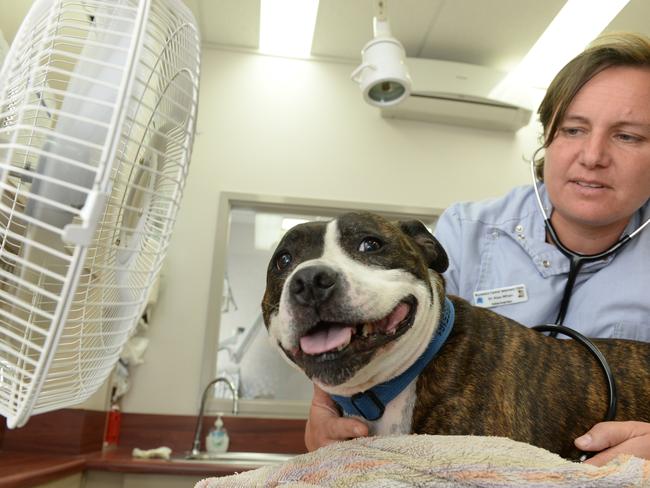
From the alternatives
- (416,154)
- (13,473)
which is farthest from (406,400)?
(416,154)

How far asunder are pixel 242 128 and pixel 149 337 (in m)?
1.47

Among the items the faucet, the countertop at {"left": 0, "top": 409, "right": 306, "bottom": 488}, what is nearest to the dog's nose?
the countertop at {"left": 0, "top": 409, "right": 306, "bottom": 488}

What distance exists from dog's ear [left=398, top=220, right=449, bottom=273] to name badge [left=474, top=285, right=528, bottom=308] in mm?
214

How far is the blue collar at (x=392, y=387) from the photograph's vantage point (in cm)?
107

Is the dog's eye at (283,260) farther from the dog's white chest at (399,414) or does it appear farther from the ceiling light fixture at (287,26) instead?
the ceiling light fixture at (287,26)

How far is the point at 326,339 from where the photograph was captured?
100 centimetres

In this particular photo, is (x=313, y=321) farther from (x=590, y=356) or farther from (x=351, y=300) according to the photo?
(x=590, y=356)

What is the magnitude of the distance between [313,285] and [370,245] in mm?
240

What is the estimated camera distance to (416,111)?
12.2 ft

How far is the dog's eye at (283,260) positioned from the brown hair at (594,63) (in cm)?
80

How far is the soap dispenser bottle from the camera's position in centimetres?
308

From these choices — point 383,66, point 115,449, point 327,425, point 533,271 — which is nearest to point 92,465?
point 115,449

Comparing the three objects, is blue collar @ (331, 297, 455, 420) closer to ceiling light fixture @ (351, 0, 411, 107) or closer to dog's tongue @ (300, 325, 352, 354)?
dog's tongue @ (300, 325, 352, 354)

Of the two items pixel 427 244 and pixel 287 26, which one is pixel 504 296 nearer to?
pixel 427 244
